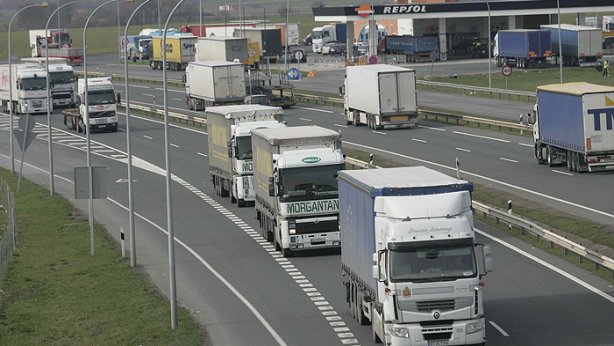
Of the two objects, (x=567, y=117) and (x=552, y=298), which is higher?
(x=567, y=117)

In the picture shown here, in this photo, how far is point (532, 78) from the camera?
11219cm

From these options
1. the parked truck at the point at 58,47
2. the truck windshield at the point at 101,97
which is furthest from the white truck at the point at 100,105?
the parked truck at the point at 58,47

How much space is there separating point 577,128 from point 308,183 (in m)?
20.0

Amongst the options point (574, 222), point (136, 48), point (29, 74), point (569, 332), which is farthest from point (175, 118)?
point (136, 48)

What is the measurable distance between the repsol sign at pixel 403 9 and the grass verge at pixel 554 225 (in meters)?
88.2

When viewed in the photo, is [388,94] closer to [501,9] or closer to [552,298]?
[552,298]

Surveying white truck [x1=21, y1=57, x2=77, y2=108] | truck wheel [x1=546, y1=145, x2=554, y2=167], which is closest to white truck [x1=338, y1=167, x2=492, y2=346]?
truck wheel [x1=546, y1=145, x2=554, y2=167]

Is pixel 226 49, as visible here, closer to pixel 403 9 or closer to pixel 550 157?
pixel 403 9

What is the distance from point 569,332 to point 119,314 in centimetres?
1074

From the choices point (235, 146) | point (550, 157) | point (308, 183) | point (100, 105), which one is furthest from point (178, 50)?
point (308, 183)

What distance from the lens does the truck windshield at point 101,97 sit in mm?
82500

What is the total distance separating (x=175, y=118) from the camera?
3494 inches

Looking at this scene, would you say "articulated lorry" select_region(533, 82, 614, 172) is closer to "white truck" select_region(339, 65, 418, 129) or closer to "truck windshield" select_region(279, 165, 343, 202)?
"white truck" select_region(339, 65, 418, 129)

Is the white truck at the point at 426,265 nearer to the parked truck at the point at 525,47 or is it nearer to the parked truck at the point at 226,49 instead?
the parked truck at the point at 226,49
